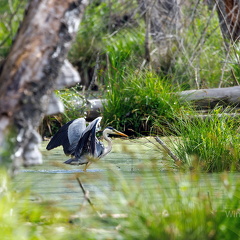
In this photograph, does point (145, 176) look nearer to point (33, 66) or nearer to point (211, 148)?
point (33, 66)

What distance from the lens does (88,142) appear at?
7102mm

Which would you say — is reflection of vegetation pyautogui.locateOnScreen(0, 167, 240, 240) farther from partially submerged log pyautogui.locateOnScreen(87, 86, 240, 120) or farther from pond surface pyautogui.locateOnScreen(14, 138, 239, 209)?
partially submerged log pyautogui.locateOnScreen(87, 86, 240, 120)

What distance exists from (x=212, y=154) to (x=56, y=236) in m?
3.33

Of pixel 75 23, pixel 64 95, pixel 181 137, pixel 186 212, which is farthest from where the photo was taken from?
pixel 64 95

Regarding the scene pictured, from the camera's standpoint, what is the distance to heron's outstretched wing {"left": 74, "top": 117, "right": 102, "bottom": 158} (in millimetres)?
6763

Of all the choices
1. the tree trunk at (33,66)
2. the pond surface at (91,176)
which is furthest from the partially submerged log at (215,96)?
the tree trunk at (33,66)

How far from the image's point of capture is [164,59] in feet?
43.0

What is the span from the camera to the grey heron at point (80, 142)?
269 inches

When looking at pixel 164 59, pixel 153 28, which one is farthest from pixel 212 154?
pixel 153 28

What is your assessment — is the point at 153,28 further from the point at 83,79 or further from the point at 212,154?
the point at 212,154

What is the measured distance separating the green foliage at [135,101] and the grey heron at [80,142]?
7.86ft

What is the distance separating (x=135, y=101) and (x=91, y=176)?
14.2 feet

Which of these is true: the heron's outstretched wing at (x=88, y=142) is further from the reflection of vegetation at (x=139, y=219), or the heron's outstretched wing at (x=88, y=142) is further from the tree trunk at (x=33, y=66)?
the tree trunk at (x=33, y=66)

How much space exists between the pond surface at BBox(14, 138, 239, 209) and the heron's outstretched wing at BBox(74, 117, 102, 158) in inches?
7.0
